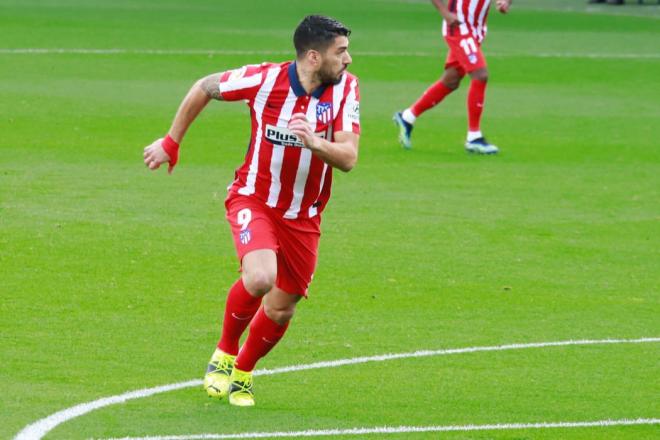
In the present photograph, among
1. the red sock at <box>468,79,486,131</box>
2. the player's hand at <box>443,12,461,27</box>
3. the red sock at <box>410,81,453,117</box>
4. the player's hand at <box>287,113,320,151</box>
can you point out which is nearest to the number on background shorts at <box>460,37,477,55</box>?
the player's hand at <box>443,12,461,27</box>

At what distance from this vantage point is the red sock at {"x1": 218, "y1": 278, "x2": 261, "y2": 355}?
8.05m

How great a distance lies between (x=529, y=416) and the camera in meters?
7.81

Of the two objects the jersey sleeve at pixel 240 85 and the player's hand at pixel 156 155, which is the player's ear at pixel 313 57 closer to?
the jersey sleeve at pixel 240 85

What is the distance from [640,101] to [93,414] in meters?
17.7

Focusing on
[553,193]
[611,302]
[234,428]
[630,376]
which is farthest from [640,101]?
[234,428]

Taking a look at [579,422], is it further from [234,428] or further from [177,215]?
[177,215]

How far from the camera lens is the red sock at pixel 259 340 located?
8023 mm

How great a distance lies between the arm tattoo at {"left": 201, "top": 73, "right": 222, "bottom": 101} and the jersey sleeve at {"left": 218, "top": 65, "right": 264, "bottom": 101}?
17mm

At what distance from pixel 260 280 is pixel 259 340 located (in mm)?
471

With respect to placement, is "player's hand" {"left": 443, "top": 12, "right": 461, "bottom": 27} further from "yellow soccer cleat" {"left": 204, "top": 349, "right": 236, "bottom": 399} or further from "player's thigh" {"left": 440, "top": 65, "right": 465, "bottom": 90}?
"yellow soccer cleat" {"left": 204, "top": 349, "right": 236, "bottom": 399}

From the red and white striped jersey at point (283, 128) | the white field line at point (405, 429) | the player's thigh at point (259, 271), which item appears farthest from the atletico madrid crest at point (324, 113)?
the white field line at point (405, 429)

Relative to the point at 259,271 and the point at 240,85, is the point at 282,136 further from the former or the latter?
the point at 259,271

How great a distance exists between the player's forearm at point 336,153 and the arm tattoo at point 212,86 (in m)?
0.75

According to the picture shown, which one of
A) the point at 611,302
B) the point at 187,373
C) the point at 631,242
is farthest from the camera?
the point at 631,242
